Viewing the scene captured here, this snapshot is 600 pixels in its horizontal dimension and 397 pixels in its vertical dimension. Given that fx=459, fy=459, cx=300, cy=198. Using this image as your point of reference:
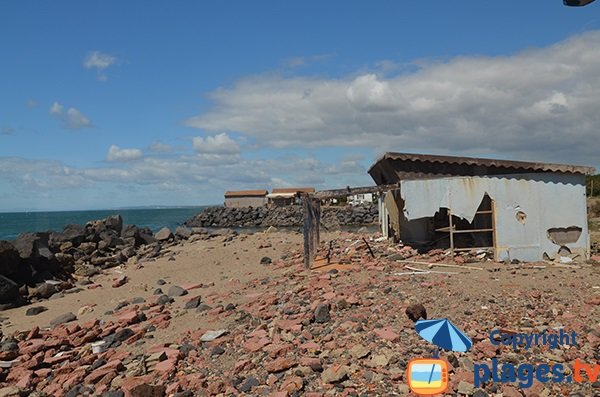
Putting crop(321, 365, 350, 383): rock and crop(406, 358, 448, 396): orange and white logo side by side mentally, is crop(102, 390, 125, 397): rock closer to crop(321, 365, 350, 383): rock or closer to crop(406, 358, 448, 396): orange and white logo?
crop(321, 365, 350, 383): rock

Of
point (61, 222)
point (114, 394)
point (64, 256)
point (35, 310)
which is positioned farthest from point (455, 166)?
point (61, 222)

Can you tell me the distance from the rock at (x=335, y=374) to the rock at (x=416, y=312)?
6.75ft

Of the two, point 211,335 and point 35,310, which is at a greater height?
point 211,335

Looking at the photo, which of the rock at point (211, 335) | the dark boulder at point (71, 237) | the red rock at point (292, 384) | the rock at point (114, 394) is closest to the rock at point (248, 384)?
the red rock at point (292, 384)

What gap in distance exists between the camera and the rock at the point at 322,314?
27.0 feet

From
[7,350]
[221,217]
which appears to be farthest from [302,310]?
[221,217]

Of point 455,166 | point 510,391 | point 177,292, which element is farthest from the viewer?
point 455,166

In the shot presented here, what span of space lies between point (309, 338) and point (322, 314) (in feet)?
2.93

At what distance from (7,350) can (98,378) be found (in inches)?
132

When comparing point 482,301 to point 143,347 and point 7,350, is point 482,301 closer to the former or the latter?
point 143,347

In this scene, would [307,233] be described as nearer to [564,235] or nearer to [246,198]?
[564,235]

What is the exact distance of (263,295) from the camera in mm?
10852

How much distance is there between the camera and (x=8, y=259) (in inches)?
623

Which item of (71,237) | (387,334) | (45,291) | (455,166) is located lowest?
(45,291)
